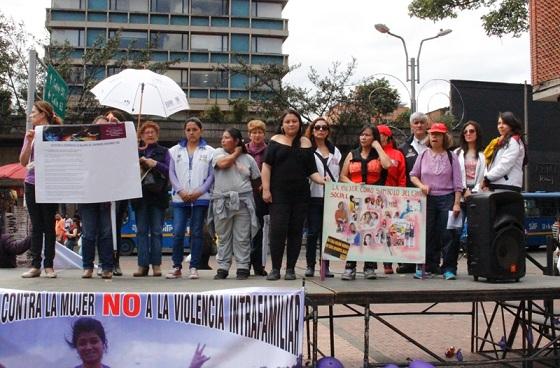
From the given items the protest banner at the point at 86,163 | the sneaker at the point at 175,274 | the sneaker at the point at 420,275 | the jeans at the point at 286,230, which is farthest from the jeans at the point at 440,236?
the protest banner at the point at 86,163

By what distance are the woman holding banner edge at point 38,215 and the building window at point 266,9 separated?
180 ft

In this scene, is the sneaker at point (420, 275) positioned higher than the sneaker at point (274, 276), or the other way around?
the sneaker at point (274, 276)

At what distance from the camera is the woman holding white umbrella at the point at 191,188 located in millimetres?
6062

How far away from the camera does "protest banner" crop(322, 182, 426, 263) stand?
570cm

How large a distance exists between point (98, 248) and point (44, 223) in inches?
22.8

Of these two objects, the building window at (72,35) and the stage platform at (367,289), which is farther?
the building window at (72,35)

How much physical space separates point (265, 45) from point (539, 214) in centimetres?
3666

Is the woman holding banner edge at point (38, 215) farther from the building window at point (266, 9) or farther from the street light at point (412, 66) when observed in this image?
the building window at point (266, 9)

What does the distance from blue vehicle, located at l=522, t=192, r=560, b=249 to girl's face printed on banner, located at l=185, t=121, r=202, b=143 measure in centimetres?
2360

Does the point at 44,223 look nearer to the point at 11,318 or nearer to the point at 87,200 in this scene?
the point at 87,200

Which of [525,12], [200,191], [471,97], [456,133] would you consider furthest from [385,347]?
[471,97]

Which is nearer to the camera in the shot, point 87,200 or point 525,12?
point 87,200

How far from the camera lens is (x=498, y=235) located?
5.77 meters

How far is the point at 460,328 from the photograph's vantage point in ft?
29.0
